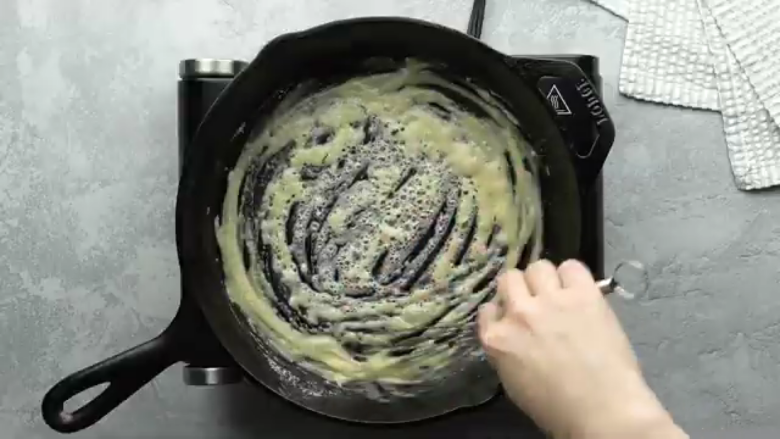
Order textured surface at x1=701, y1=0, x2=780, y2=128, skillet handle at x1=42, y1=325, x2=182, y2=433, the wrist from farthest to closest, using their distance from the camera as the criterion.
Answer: textured surface at x1=701, y1=0, x2=780, y2=128 → skillet handle at x1=42, y1=325, x2=182, y2=433 → the wrist

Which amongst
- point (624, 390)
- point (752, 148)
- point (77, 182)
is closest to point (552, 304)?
point (624, 390)

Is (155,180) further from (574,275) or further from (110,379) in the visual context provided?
(574,275)

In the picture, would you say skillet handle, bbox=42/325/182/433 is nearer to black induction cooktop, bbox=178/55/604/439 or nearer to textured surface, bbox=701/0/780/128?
black induction cooktop, bbox=178/55/604/439

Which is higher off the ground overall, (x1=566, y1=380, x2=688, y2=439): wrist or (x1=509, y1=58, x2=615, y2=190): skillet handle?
(x1=509, y1=58, x2=615, y2=190): skillet handle

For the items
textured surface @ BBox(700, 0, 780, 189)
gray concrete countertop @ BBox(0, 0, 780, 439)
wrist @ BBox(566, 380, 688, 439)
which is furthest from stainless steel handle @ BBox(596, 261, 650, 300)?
wrist @ BBox(566, 380, 688, 439)

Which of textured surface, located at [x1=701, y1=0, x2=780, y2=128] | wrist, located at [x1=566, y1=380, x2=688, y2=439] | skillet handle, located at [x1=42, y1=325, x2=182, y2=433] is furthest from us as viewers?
textured surface, located at [x1=701, y1=0, x2=780, y2=128]

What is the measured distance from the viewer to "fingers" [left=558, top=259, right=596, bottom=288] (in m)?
0.54

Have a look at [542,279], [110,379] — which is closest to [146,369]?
[110,379]

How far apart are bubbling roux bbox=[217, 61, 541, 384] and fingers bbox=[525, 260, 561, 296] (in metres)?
0.14

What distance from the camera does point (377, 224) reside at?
710mm

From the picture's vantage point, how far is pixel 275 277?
0.70 m

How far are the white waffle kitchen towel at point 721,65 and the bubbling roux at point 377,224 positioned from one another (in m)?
0.15

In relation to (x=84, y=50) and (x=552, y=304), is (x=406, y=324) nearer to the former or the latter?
(x=552, y=304)

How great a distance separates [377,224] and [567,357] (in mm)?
222
